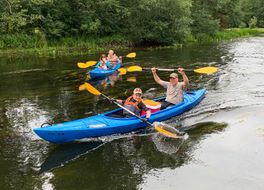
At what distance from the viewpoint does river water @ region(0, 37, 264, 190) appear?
6.84 meters

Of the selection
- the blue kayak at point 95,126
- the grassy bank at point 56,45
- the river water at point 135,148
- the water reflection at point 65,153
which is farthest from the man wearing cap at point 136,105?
the grassy bank at point 56,45

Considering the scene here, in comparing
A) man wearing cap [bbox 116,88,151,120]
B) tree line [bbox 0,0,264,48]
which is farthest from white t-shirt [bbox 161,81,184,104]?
tree line [bbox 0,0,264,48]

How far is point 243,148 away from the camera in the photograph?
27.2ft

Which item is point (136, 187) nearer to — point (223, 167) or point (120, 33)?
point (223, 167)

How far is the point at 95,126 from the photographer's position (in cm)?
863

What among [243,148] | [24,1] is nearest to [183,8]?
[24,1]

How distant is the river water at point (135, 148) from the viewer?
22.5 ft

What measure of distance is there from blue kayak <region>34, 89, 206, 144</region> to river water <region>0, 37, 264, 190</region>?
249mm

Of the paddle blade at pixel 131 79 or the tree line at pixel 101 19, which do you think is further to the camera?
the tree line at pixel 101 19

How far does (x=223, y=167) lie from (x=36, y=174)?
145 inches

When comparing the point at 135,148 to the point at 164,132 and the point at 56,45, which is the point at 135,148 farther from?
the point at 56,45

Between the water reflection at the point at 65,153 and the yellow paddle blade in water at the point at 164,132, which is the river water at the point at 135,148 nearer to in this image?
the water reflection at the point at 65,153

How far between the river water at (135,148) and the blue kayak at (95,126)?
0.25m

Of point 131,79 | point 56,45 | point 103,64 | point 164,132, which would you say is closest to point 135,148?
point 164,132
